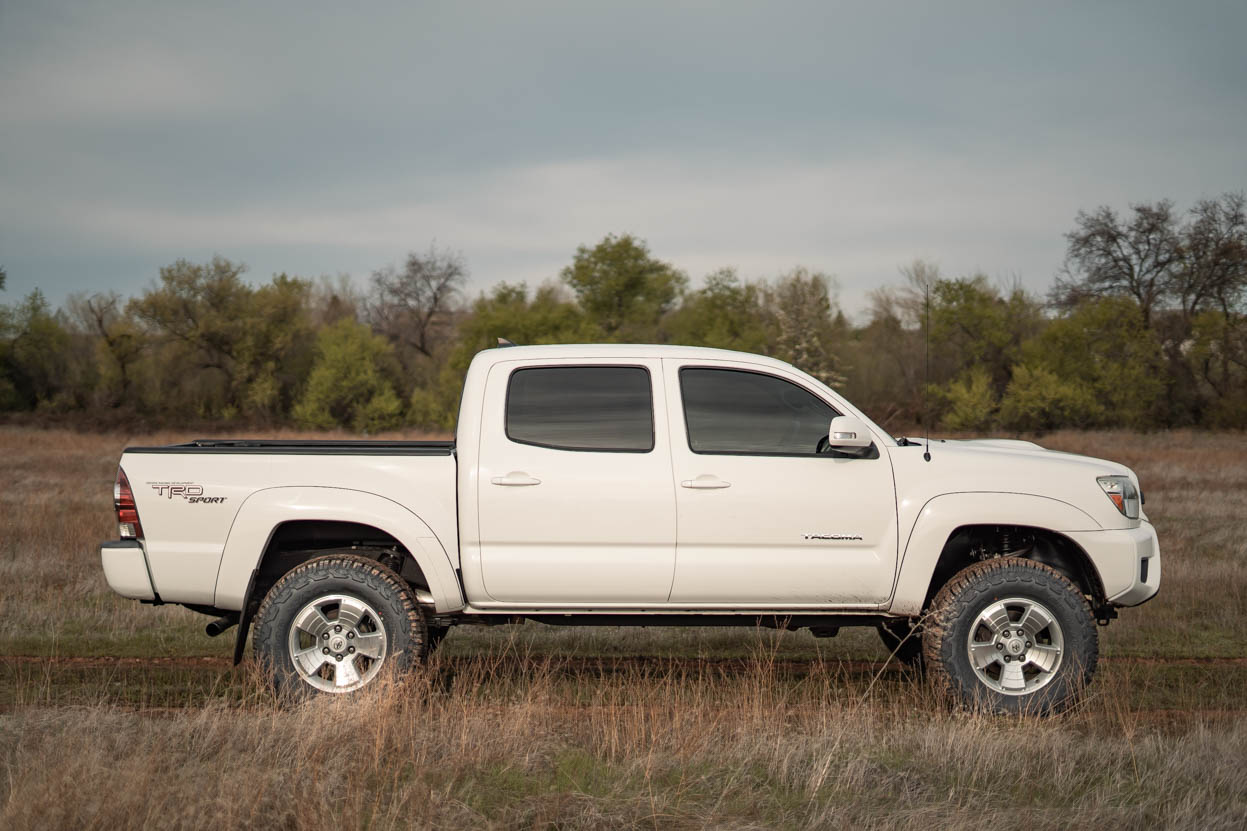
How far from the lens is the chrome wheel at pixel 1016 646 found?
5.50 m

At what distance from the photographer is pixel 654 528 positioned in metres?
5.47

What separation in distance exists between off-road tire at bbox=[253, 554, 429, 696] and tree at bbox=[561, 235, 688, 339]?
60.3 metres

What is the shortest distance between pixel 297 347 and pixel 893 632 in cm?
6062

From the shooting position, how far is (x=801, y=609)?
5.56 m

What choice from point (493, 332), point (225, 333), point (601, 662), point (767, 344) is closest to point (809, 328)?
point (767, 344)

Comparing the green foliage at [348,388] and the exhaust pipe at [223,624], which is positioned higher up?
the green foliage at [348,388]

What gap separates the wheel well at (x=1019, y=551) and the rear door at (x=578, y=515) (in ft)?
5.44

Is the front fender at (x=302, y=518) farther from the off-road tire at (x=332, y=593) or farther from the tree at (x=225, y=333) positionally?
the tree at (x=225, y=333)

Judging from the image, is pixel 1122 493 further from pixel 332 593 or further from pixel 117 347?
pixel 117 347

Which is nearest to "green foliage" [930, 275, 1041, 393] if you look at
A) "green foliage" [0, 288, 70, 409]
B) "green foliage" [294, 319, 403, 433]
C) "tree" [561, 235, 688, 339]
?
"tree" [561, 235, 688, 339]

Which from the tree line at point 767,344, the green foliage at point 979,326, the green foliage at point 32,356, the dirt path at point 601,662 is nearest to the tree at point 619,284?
the tree line at point 767,344

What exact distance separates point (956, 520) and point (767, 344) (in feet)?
186

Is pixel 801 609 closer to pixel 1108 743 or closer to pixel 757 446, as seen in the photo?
pixel 757 446

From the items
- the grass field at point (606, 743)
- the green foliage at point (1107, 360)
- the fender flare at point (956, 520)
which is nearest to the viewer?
the grass field at point (606, 743)
